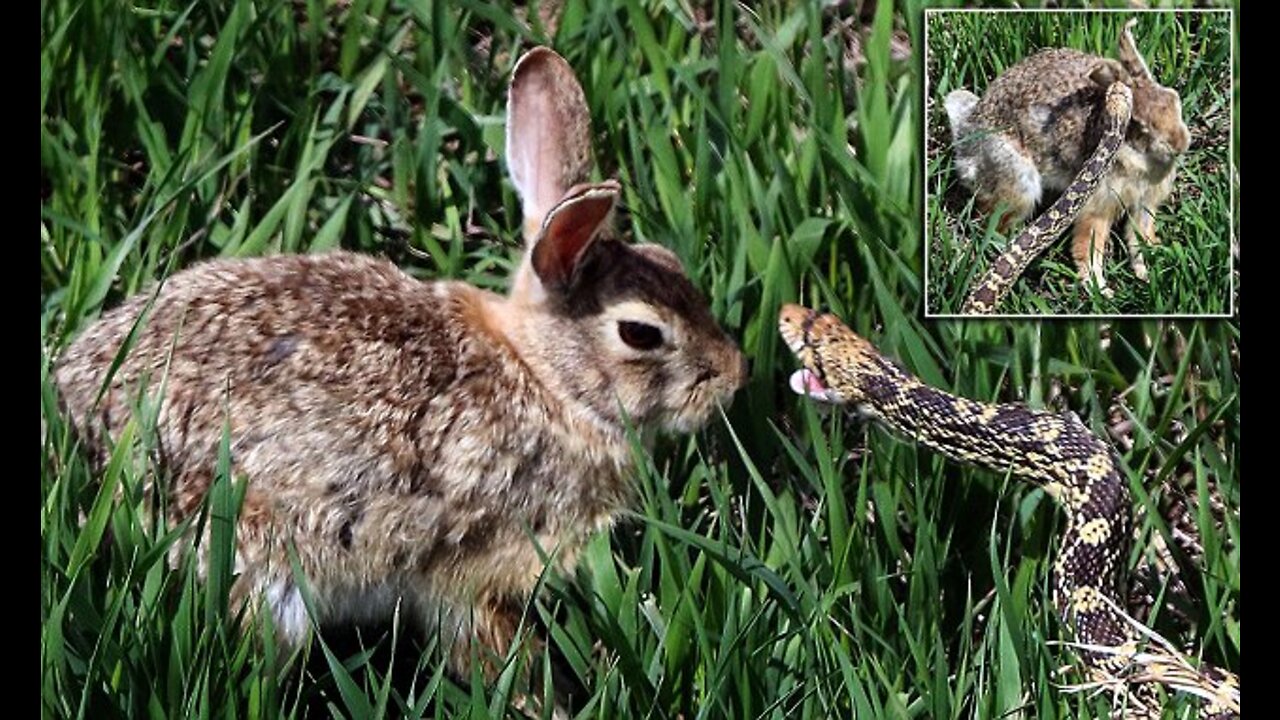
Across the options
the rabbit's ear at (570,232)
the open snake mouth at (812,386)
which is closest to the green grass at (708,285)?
the open snake mouth at (812,386)

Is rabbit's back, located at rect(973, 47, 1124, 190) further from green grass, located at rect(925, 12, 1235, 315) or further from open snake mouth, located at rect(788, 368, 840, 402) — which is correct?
open snake mouth, located at rect(788, 368, 840, 402)

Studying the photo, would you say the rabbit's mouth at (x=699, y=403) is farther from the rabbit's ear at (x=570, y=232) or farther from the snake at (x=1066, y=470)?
the rabbit's ear at (x=570, y=232)

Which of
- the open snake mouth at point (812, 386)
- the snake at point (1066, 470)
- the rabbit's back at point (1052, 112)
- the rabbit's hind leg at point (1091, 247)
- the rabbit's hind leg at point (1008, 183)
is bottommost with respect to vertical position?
the snake at point (1066, 470)

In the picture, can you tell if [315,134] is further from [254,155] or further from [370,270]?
[370,270]

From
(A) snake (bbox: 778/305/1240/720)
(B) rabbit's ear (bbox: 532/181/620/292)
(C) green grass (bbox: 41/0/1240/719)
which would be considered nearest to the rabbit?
(C) green grass (bbox: 41/0/1240/719)

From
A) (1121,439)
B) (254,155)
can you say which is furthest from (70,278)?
(1121,439)

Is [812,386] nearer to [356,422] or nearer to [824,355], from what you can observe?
[824,355]
